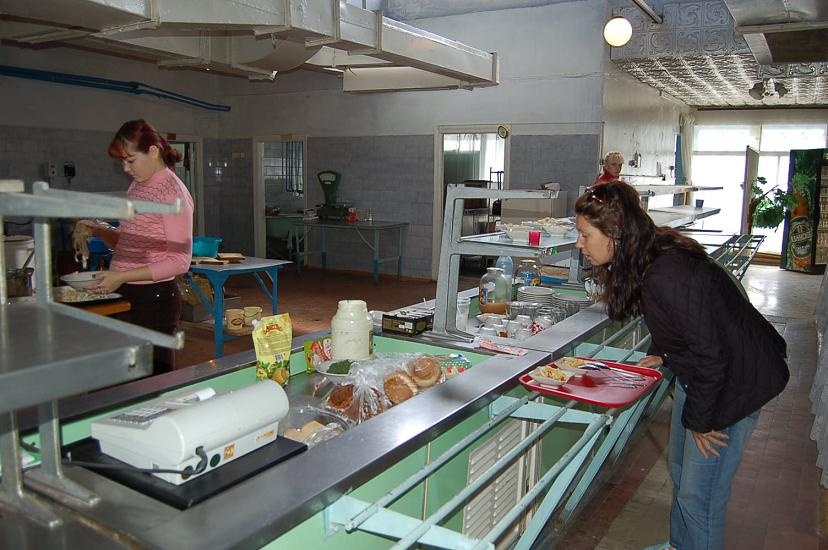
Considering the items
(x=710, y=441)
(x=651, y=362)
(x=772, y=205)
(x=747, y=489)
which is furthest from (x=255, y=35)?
(x=772, y=205)

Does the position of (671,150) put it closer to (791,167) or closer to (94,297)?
(791,167)

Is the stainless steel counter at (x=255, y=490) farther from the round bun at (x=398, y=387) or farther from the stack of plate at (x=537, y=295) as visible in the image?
the stack of plate at (x=537, y=295)

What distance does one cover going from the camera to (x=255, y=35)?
3973mm

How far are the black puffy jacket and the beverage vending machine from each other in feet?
36.3

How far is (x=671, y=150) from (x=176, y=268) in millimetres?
11404

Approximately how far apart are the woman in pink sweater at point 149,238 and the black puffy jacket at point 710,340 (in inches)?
71.7

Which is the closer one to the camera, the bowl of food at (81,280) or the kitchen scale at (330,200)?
the bowl of food at (81,280)

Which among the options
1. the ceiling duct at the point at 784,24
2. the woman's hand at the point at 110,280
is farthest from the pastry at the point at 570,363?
the ceiling duct at the point at 784,24

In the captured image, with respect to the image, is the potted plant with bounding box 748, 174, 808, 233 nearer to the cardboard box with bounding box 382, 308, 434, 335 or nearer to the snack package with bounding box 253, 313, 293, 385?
the cardboard box with bounding box 382, 308, 434, 335

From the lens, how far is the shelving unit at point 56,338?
34.1 inches

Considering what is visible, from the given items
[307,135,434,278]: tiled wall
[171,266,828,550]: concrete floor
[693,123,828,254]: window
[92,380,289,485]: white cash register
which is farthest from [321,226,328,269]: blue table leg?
[92,380,289,485]: white cash register

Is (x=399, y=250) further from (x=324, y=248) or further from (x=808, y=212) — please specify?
(x=808, y=212)

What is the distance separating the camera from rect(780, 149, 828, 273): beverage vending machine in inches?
456

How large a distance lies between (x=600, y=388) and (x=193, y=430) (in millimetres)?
1441
